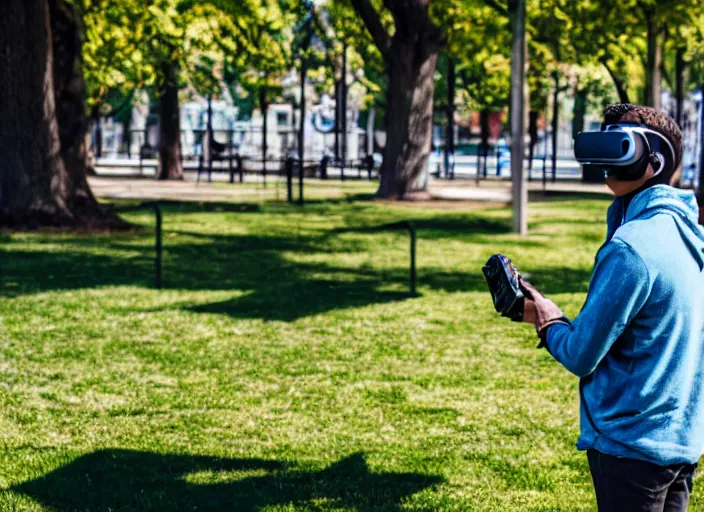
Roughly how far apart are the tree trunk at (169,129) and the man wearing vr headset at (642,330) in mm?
29596

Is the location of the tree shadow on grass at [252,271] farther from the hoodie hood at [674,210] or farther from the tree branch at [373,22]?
the hoodie hood at [674,210]

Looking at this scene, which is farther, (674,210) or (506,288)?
(506,288)

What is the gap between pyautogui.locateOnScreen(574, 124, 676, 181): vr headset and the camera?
127 inches

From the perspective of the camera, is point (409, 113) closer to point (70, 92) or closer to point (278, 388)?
Result: point (70, 92)

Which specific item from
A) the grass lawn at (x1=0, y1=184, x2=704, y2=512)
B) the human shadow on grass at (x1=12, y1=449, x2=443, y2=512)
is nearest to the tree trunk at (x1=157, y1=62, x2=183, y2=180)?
the grass lawn at (x1=0, y1=184, x2=704, y2=512)

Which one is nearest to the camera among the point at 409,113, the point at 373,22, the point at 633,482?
the point at 633,482

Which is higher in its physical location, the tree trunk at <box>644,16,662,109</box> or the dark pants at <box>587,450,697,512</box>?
the tree trunk at <box>644,16,662,109</box>

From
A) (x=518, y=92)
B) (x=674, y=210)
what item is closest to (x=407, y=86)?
(x=518, y=92)

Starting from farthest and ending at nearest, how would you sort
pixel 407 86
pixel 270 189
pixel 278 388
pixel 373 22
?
pixel 270 189
pixel 407 86
pixel 373 22
pixel 278 388

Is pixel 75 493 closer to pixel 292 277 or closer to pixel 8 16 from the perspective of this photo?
pixel 292 277

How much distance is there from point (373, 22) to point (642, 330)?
22.5 metres

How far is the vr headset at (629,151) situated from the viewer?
3.22m

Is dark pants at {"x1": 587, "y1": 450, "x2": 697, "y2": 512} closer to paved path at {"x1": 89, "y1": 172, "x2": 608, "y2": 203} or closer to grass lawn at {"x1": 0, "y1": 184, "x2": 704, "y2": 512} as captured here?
grass lawn at {"x1": 0, "y1": 184, "x2": 704, "y2": 512}

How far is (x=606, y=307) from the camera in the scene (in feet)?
10.3
